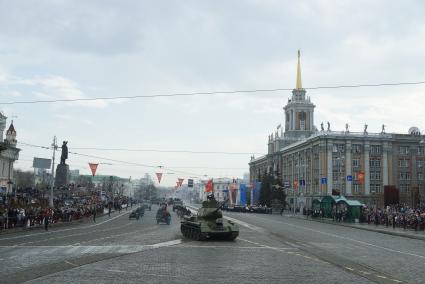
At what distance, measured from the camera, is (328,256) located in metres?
21.5

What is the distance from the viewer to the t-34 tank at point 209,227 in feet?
96.8

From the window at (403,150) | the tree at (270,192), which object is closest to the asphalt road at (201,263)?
the window at (403,150)

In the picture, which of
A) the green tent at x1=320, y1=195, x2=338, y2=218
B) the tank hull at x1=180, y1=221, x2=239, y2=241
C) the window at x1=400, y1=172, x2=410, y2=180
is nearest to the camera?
the tank hull at x1=180, y1=221, x2=239, y2=241

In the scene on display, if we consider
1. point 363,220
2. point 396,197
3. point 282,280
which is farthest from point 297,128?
point 282,280

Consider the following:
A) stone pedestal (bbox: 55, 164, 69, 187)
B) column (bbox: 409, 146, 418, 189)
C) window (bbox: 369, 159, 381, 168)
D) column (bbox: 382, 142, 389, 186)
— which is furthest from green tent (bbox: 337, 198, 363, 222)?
column (bbox: 409, 146, 418, 189)

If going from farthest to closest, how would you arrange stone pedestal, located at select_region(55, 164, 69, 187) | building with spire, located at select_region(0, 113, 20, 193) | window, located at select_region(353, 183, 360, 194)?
1. window, located at select_region(353, 183, 360, 194)
2. building with spire, located at select_region(0, 113, 20, 193)
3. stone pedestal, located at select_region(55, 164, 69, 187)

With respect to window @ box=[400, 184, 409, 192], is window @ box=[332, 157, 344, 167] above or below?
above

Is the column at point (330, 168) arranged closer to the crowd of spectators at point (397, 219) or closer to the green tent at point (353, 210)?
the crowd of spectators at point (397, 219)

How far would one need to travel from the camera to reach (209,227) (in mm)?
29766

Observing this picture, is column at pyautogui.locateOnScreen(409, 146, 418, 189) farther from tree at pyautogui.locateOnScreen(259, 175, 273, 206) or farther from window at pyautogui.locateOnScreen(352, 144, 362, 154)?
tree at pyautogui.locateOnScreen(259, 175, 273, 206)

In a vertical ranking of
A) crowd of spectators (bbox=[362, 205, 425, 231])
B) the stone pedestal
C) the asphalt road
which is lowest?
the asphalt road

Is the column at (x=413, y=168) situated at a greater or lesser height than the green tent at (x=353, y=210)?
greater

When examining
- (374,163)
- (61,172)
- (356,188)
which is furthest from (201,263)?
(374,163)

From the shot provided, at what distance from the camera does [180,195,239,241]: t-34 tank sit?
29492 mm
